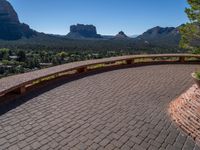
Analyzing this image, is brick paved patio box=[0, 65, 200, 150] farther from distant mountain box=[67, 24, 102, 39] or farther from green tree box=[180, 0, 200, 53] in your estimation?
distant mountain box=[67, 24, 102, 39]

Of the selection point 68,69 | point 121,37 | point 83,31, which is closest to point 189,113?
point 68,69

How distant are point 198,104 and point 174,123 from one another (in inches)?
24.9

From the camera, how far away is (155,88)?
286 inches

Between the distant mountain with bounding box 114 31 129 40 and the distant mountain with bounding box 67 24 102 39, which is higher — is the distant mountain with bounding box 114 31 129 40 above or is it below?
below

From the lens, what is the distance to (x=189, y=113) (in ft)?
15.3

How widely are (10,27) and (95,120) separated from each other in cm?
12495

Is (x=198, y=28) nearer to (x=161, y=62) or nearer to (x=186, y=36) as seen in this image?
(x=186, y=36)

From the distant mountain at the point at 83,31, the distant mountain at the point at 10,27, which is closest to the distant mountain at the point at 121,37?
the distant mountain at the point at 83,31

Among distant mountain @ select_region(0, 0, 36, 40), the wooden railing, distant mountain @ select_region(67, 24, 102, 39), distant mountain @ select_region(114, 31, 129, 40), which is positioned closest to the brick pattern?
the wooden railing

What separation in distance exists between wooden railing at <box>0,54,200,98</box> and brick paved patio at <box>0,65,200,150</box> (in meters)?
0.50

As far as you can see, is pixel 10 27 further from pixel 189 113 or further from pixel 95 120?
pixel 189 113

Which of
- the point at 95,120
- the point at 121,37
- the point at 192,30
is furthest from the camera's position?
the point at 121,37

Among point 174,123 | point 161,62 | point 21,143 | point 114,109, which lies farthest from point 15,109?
point 161,62

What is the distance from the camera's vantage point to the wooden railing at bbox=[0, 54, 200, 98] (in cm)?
597
